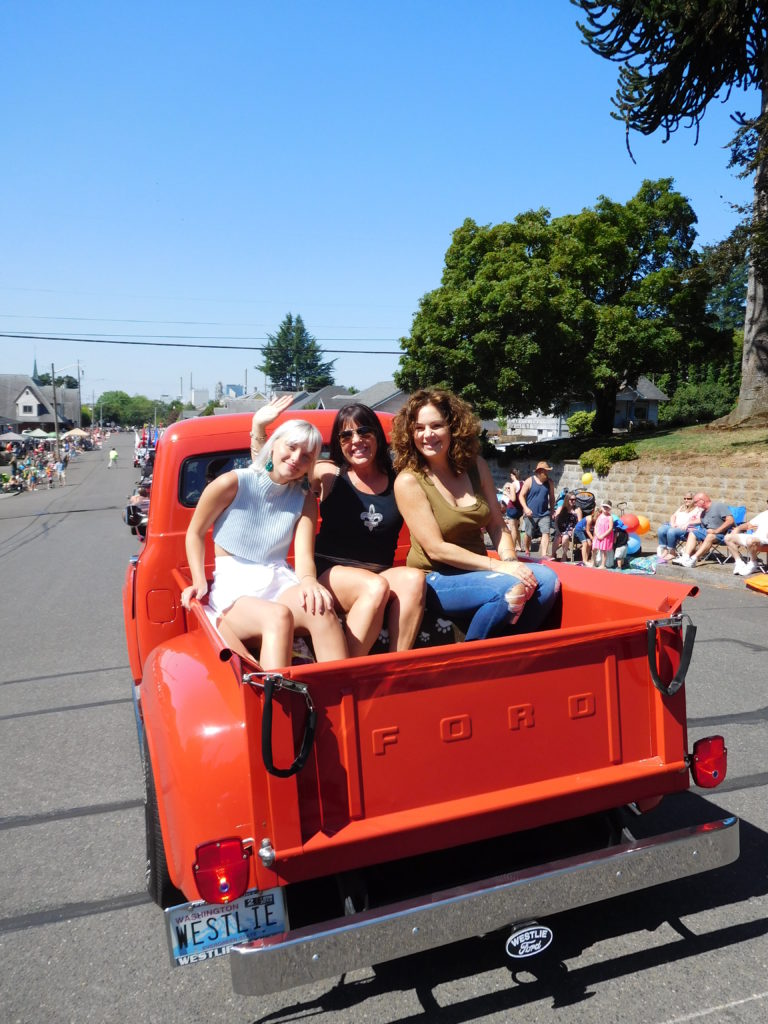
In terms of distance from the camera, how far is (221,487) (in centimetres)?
→ 334

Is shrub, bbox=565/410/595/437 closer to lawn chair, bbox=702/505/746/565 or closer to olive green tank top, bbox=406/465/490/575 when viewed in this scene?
lawn chair, bbox=702/505/746/565

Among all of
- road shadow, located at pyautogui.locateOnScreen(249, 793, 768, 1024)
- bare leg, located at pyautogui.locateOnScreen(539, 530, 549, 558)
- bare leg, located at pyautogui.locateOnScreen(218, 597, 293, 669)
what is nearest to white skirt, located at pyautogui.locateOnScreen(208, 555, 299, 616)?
bare leg, located at pyautogui.locateOnScreen(218, 597, 293, 669)

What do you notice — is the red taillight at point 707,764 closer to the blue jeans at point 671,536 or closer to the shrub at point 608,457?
the blue jeans at point 671,536

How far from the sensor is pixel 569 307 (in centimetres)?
2633

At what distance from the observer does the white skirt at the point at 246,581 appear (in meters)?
3.26

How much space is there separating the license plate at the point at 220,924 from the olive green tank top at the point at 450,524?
160 centimetres

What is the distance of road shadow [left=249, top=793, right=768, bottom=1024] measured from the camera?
105 inches

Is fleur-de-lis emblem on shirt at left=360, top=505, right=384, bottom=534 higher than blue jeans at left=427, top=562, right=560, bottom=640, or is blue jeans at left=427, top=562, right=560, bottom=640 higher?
fleur-de-lis emblem on shirt at left=360, top=505, right=384, bottom=534

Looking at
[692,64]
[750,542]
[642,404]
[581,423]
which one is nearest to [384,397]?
[642,404]

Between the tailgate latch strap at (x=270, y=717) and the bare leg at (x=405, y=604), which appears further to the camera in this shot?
the bare leg at (x=405, y=604)

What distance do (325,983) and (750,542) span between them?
32.8 feet

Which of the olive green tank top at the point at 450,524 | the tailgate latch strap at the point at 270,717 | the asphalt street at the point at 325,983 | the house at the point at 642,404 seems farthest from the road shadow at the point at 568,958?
the house at the point at 642,404

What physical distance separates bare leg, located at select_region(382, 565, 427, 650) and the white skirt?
0.41 metres

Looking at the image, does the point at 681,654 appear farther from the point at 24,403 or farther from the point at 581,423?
the point at 24,403
